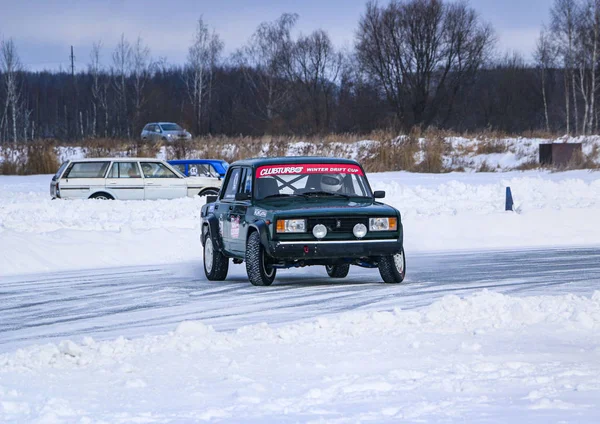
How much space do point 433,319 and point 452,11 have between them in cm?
6334

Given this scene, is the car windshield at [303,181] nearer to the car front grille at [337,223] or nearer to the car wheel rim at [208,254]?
the car front grille at [337,223]

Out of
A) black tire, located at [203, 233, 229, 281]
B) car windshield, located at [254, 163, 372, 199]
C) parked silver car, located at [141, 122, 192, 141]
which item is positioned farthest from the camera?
parked silver car, located at [141, 122, 192, 141]

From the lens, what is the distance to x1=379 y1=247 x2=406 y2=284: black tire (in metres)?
12.5

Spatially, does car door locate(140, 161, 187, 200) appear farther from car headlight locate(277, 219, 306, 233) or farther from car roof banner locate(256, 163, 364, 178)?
car headlight locate(277, 219, 306, 233)

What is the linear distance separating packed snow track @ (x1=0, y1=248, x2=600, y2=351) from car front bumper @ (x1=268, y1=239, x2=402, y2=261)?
0.41m

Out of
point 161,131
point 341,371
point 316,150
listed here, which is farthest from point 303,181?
point 161,131

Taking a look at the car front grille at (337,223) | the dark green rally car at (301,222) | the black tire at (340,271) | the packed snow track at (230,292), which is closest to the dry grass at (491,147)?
the packed snow track at (230,292)

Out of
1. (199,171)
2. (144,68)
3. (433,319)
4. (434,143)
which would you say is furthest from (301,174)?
(144,68)

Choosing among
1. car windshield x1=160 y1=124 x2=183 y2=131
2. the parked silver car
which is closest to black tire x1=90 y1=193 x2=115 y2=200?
the parked silver car

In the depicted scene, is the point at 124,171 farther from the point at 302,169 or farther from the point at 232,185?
→ the point at 302,169

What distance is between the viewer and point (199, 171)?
30.2m

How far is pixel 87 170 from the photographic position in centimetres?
2711

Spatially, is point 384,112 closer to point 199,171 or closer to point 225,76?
point 225,76

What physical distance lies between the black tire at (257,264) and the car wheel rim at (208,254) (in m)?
1.48
